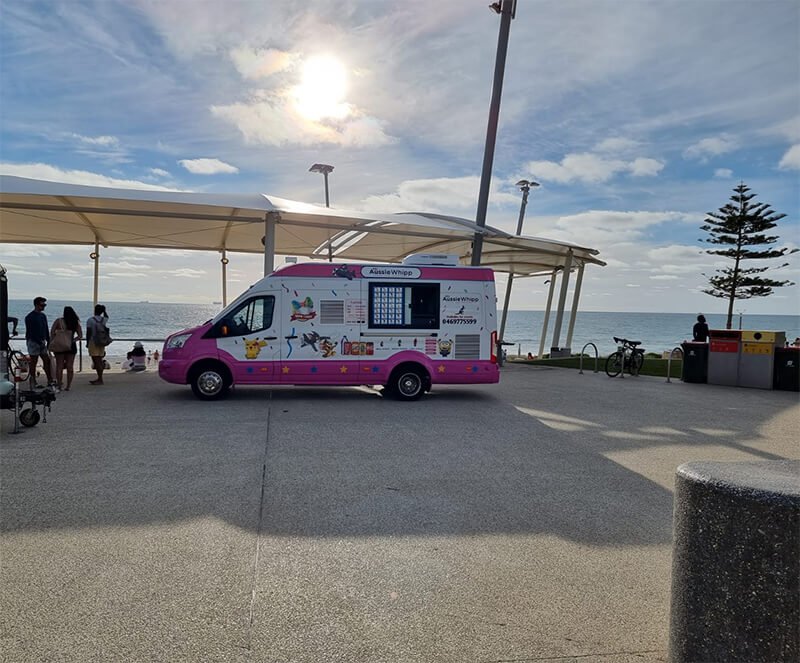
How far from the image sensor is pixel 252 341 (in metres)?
10.9

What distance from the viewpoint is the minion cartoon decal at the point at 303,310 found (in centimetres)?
1097

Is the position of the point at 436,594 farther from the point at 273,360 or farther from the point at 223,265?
the point at 223,265

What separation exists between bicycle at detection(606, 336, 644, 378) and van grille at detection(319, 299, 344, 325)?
8.71 metres

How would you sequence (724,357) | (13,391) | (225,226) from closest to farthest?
(13,391) → (724,357) → (225,226)

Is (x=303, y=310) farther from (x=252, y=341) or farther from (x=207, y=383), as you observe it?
(x=207, y=383)

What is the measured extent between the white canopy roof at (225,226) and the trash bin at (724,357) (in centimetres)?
581

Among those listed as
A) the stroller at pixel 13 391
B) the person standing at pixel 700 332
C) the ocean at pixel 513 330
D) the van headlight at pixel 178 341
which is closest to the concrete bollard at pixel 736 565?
the stroller at pixel 13 391

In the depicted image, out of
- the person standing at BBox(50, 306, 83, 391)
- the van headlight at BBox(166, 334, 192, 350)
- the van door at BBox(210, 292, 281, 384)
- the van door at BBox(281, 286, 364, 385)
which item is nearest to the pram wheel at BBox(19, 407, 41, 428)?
the van headlight at BBox(166, 334, 192, 350)

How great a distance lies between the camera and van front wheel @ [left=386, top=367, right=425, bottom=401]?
1119 cm

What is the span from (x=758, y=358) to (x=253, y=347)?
11.6 metres

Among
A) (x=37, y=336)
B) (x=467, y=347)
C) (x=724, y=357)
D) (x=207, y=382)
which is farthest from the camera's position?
(x=724, y=357)

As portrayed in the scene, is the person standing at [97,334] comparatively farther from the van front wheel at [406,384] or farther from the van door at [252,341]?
the van front wheel at [406,384]

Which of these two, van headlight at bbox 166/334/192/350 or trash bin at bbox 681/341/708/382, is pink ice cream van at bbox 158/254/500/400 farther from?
trash bin at bbox 681/341/708/382

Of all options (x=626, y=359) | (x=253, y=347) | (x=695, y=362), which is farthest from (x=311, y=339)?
(x=695, y=362)
